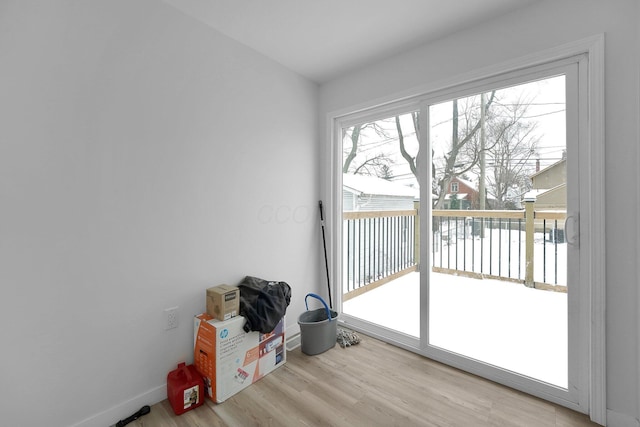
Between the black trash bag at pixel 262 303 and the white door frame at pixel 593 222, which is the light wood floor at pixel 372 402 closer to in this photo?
the white door frame at pixel 593 222

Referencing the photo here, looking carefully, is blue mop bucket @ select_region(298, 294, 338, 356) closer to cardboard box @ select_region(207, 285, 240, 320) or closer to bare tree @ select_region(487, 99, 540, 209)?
cardboard box @ select_region(207, 285, 240, 320)

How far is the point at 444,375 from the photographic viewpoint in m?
2.05

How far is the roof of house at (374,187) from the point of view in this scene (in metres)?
2.50

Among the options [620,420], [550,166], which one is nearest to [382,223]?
[550,166]

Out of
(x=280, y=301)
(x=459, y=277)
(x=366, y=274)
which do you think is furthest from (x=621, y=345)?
(x=280, y=301)

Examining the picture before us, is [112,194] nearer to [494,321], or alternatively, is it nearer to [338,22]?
[338,22]

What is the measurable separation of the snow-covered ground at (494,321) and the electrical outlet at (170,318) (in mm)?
1783

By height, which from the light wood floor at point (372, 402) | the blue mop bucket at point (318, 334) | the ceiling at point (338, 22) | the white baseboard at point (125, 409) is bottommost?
the light wood floor at point (372, 402)

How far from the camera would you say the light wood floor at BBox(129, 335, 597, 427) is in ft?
5.33

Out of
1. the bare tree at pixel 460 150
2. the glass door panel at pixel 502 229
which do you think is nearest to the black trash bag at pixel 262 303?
the glass door panel at pixel 502 229

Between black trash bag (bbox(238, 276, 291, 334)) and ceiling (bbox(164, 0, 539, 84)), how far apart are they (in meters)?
1.88

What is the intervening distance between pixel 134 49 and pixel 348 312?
2755 millimetres

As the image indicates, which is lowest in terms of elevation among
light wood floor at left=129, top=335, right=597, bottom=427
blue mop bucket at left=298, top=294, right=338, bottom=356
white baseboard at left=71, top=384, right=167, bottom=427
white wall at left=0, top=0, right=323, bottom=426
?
light wood floor at left=129, top=335, right=597, bottom=427

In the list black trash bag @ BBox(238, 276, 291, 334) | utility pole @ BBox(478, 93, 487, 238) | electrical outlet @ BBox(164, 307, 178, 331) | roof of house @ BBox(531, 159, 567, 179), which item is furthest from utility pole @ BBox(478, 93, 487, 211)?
electrical outlet @ BBox(164, 307, 178, 331)
